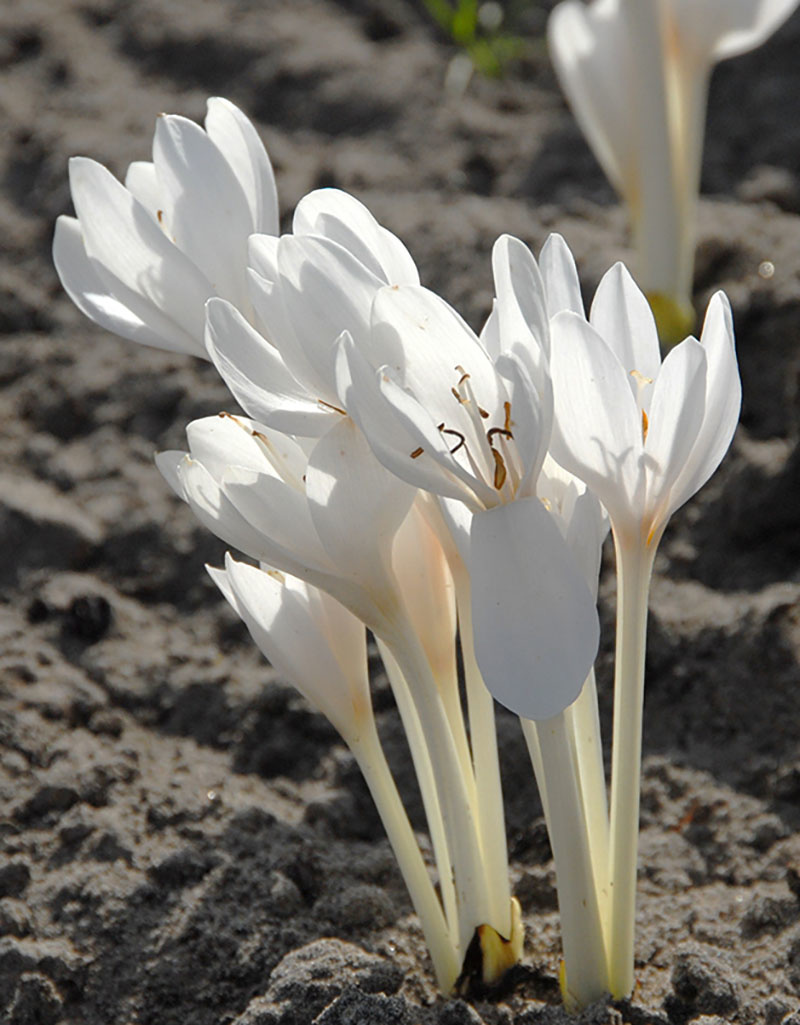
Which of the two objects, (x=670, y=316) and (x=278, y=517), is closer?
(x=278, y=517)

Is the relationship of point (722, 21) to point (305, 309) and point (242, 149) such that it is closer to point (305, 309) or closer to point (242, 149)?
point (242, 149)

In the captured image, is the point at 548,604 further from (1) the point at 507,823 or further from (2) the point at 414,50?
(2) the point at 414,50

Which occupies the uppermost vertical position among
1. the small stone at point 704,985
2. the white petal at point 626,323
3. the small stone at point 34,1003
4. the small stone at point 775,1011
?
the white petal at point 626,323

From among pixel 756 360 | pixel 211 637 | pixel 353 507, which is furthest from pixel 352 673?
pixel 756 360

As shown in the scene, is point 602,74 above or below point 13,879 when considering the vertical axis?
above

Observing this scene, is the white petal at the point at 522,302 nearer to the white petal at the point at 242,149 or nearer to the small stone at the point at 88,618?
the white petal at the point at 242,149

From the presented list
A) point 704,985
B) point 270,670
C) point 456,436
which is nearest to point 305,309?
point 456,436

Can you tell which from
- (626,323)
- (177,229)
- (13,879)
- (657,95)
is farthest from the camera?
(657,95)

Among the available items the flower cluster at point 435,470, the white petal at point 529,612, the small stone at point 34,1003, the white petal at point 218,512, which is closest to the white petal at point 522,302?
the flower cluster at point 435,470
